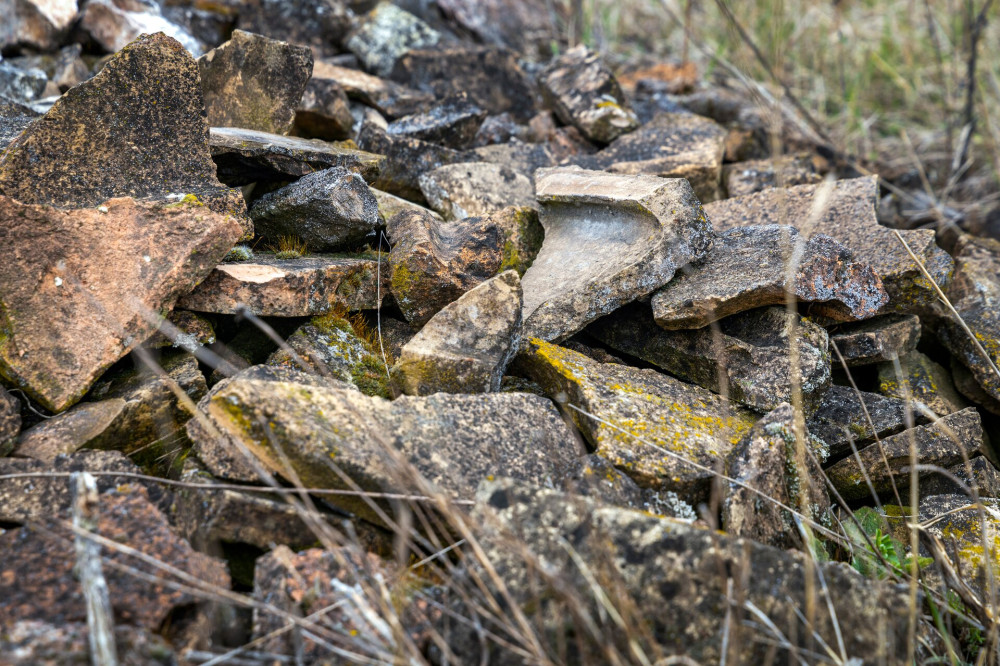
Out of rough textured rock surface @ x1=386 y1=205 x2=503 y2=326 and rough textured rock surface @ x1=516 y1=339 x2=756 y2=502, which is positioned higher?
rough textured rock surface @ x1=386 y1=205 x2=503 y2=326

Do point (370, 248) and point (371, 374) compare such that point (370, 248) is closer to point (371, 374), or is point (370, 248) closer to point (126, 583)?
point (371, 374)

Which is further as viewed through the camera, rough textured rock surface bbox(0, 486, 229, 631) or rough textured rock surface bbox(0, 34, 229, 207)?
rough textured rock surface bbox(0, 34, 229, 207)

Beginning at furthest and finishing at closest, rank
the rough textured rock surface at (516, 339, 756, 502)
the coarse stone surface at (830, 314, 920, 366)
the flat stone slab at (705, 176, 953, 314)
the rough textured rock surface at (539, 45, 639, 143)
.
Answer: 1. the rough textured rock surface at (539, 45, 639, 143)
2. the flat stone slab at (705, 176, 953, 314)
3. the coarse stone surface at (830, 314, 920, 366)
4. the rough textured rock surface at (516, 339, 756, 502)

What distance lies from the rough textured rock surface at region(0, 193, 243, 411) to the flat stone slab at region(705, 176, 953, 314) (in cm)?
251

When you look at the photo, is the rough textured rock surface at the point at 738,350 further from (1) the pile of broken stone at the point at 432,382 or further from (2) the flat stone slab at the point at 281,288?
(2) the flat stone slab at the point at 281,288

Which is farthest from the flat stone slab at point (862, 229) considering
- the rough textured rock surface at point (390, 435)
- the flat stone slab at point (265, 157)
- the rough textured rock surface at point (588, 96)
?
the flat stone slab at point (265, 157)

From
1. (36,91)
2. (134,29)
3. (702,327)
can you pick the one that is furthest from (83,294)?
(134,29)

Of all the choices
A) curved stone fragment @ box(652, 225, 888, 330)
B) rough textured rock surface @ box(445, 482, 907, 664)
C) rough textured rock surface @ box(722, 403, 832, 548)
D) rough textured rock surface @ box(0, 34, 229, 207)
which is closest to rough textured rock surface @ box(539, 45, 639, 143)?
curved stone fragment @ box(652, 225, 888, 330)

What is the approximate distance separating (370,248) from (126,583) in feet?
6.62

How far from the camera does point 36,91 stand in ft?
15.5

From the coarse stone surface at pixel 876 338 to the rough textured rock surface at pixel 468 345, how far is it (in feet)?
4.75

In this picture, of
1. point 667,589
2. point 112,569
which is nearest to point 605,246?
point 667,589

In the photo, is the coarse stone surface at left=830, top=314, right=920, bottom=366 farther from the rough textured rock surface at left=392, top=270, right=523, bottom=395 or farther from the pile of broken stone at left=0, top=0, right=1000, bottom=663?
the rough textured rock surface at left=392, top=270, right=523, bottom=395

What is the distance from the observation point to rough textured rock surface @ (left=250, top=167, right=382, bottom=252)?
317 centimetres
